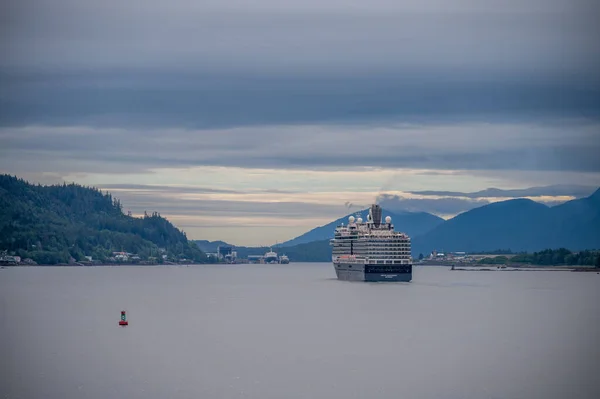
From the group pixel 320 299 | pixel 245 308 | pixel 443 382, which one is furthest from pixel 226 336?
pixel 320 299

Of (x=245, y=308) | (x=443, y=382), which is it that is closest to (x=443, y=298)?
(x=245, y=308)

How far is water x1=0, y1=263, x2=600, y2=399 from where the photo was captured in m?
70.2

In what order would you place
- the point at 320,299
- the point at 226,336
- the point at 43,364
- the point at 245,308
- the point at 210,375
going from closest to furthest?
the point at 210,375
the point at 43,364
the point at 226,336
the point at 245,308
the point at 320,299

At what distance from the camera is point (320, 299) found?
16450 cm

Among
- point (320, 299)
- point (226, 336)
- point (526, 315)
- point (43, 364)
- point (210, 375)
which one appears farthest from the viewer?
point (320, 299)

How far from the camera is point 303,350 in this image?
295 ft

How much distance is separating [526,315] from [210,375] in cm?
6245

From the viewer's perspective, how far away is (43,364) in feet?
266

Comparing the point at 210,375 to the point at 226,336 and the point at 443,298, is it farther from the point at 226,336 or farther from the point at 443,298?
the point at 443,298

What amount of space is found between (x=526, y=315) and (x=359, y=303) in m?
28.1

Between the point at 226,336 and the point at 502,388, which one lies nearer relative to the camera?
the point at 502,388

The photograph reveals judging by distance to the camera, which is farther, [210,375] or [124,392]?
[210,375]

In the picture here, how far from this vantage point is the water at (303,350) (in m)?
70.2

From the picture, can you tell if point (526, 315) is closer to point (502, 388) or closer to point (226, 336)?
point (226, 336)
